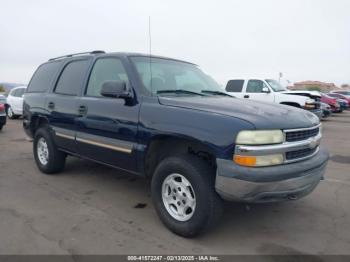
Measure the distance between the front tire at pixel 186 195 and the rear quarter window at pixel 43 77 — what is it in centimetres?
308

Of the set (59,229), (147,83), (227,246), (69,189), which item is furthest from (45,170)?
(227,246)

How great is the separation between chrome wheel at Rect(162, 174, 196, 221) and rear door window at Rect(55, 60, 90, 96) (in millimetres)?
2136

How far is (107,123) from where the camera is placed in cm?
414

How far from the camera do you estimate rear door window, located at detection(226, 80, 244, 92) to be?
1291cm

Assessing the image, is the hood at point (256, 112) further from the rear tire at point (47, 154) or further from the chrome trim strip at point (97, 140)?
the rear tire at point (47, 154)

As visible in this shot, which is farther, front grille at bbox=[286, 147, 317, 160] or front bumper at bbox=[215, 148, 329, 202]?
front grille at bbox=[286, 147, 317, 160]

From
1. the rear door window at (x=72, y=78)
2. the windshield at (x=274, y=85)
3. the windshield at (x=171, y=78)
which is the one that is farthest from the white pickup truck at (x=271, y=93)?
the rear door window at (x=72, y=78)

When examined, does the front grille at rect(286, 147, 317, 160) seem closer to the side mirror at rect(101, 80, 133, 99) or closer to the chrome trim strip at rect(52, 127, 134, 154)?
the chrome trim strip at rect(52, 127, 134, 154)

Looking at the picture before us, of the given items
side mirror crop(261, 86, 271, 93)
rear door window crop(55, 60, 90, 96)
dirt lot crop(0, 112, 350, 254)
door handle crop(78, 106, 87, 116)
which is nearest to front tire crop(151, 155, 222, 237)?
dirt lot crop(0, 112, 350, 254)

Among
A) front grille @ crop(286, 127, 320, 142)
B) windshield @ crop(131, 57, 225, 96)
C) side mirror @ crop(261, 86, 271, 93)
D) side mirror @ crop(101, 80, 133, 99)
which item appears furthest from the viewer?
side mirror @ crop(261, 86, 271, 93)

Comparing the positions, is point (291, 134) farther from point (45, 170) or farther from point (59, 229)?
point (45, 170)

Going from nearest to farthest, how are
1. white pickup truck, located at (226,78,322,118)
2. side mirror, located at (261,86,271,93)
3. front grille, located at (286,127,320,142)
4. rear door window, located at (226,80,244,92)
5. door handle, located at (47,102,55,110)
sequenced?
front grille, located at (286,127,320,142) < door handle, located at (47,102,55,110) < white pickup truck, located at (226,78,322,118) < side mirror, located at (261,86,271,93) < rear door window, located at (226,80,244,92)

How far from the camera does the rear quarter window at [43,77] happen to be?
5.63 meters

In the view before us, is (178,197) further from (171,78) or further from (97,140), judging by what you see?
(171,78)
